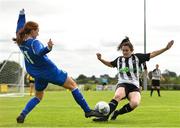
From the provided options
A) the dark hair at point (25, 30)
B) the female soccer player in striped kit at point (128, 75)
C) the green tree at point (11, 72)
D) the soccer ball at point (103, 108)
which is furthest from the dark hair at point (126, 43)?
the green tree at point (11, 72)

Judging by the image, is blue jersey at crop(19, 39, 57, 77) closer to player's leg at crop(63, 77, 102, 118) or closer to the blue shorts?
the blue shorts

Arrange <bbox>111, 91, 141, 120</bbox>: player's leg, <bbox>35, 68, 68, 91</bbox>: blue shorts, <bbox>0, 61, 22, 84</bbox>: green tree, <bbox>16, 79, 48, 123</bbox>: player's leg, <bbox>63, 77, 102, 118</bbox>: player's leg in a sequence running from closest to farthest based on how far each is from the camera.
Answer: <bbox>35, 68, 68, 91</bbox>: blue shorts → <bbox>63, 77, 102, 118</bbox>: player's leg → <bbox>16, 79, 48, 123</bbox>: player's leg → <bbox>111, 91, 141, 120</bbox>: player's leg → <bbox>0, 61, 22, 84</bbox>: green tree

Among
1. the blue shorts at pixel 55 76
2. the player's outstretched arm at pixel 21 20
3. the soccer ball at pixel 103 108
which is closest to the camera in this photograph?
the blue shorts at pixel 55 76

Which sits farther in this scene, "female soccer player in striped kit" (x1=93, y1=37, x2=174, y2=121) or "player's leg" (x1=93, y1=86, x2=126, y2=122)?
"female soccer player in striped kit" (x1=93, y1=37, x2=174, y2=121)

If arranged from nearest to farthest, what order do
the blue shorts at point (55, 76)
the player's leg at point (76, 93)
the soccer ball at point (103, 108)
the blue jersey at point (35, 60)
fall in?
the blue jersey at point (35, 60) < the blue shorts at point (55, 76) < the player's leg at point (76, 93) < the soccer ball at point (103, 108)

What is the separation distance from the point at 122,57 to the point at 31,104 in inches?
92.1

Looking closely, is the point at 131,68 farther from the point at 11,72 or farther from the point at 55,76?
the point at 11,72

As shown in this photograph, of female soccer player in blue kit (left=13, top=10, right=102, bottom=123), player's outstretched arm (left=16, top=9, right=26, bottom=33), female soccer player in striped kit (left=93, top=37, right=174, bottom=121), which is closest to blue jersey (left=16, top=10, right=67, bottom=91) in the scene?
female soccer player in blue kit (left=13, top=10, right=102, bottom=123)

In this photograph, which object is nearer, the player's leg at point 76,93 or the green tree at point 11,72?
the player's leg at point 76,93

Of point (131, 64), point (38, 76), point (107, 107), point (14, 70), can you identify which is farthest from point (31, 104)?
point (14, 70)

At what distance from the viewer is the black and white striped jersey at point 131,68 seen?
1282 centimetres

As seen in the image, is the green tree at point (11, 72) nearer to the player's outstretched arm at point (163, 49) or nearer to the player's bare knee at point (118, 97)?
the player's bare knee at point (118, 97)

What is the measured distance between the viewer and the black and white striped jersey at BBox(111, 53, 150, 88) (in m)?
12.8

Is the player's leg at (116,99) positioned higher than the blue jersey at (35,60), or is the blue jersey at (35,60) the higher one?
the blue jersey at (35,60)
